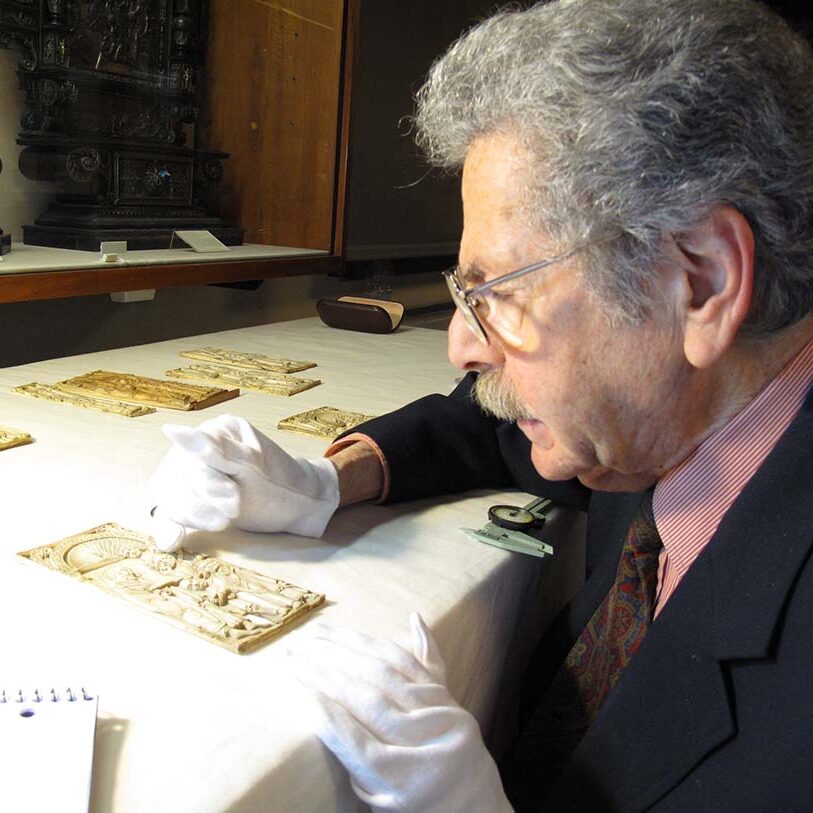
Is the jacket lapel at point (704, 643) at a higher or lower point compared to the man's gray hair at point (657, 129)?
lower

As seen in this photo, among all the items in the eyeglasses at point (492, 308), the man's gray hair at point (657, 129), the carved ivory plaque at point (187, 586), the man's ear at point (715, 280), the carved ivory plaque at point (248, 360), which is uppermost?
the man's gray hair at point (657, 129)

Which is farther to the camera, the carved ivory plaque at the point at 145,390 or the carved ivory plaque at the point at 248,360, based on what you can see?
the carved ivory plaque at the point at 248,360

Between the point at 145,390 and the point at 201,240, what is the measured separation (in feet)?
5.52

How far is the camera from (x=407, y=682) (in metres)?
0.88

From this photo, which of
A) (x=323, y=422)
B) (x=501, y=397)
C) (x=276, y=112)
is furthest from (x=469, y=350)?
(x=276, y=112)

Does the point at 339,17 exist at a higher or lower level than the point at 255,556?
higher

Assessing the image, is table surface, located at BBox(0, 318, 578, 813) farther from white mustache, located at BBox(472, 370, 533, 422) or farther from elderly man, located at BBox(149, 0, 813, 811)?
white mustache, located at BBox(472, 370, 533, 422)

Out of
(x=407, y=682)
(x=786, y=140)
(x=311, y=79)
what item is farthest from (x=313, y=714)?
(x=311, y=79)

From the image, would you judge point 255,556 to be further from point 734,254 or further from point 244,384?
point 244,384

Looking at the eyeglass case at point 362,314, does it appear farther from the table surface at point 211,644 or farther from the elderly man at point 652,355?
the elderly man at point 652,355

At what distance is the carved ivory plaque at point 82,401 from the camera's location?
1.89 meters

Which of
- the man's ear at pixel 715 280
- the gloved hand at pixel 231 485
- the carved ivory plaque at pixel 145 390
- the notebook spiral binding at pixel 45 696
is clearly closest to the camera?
the notebook spiral binding at pixel 45 696

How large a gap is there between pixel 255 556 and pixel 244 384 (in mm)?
1097

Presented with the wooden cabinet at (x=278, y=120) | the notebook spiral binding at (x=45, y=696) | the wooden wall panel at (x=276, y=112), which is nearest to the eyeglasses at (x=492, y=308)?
the notebook spiral binding at (x=45, y=696)
